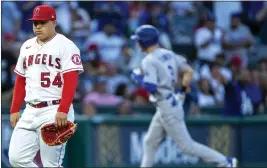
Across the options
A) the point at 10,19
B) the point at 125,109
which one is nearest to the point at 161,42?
the point at 125,109

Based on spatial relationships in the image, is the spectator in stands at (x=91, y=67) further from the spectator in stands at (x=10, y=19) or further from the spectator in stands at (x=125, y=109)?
the spectator in stands at (x=10, y=19)

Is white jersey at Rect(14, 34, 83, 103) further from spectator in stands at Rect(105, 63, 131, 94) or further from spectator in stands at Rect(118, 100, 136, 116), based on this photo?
spectator in stands at Rect(105, 63, 131, 94)

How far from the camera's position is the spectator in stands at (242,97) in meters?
13.7

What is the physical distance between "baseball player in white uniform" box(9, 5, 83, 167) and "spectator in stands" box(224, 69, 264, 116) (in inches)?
255

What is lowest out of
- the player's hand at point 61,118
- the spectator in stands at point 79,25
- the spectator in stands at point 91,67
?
the player's hand at point 61,118

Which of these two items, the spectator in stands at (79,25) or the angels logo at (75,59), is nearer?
the angels logo at (75,59)

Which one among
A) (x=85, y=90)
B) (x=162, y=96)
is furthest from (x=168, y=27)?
(x=162, y=96)

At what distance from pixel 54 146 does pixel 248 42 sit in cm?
979

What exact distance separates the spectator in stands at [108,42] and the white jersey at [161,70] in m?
5.42

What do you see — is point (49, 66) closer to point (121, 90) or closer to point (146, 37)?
point (146, 37)

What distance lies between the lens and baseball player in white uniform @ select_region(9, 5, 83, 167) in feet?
24.2

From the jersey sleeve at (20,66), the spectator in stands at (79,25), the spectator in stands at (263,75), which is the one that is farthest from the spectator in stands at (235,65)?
the jersey sleeve at (20,66)

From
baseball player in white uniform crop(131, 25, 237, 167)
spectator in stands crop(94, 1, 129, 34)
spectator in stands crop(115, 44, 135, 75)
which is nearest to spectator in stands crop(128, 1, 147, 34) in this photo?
spectator in stands crop(94, 1, 129, 34)

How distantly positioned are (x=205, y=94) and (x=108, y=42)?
2.25 metres
